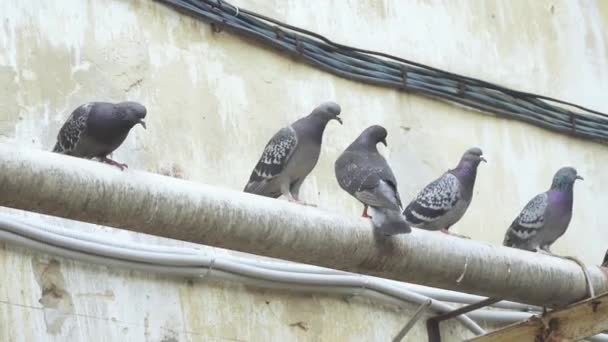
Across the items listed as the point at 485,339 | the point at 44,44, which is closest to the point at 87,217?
the point at 44,44

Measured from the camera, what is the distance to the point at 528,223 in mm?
8312

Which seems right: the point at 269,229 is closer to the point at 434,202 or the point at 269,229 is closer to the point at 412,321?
the point at 412,321

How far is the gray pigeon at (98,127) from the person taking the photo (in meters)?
6.54

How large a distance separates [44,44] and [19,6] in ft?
0.82

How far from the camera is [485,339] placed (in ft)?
23.5

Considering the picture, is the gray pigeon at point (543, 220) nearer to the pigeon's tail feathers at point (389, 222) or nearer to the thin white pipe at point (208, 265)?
the thin white pipe at point (208, 265)

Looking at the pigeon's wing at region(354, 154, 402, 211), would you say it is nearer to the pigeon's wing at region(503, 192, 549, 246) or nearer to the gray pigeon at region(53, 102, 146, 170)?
the gray pigeon at region(53, 102, 146, 170)

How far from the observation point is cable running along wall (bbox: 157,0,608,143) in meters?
8.14

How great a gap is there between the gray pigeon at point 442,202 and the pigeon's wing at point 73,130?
2222mm

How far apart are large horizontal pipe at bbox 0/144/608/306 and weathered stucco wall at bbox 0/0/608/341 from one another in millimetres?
1252

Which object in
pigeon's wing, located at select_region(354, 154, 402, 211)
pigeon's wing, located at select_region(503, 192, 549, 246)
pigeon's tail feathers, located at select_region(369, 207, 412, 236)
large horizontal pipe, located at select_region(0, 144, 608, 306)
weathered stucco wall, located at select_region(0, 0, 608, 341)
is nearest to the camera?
large horizontal pipe, located at select_region(0, 144, 608, 306)

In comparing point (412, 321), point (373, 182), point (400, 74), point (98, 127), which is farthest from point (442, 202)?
point (98, 127)

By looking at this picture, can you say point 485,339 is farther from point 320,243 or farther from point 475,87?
point 475,87

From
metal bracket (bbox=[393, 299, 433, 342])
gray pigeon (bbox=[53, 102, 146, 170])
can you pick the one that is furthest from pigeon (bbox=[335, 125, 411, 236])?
gray pigeon (bbox=[53, 102, 146, 170])
